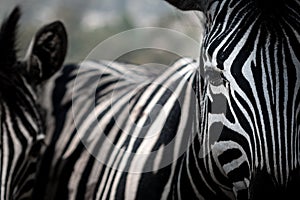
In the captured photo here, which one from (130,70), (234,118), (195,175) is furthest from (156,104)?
(130,70)

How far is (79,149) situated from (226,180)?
1.61 m

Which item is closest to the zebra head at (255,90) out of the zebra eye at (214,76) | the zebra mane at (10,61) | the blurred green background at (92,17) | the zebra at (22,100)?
the zebra eye at (214,76)

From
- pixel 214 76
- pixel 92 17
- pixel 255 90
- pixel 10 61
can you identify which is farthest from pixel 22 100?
pixel 92 17

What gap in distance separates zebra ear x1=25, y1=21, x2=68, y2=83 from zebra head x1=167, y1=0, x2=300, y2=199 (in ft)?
5.07

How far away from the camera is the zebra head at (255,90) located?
2.74 metres

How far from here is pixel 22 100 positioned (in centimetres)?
405

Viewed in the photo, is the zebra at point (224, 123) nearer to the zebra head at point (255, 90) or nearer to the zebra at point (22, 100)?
the zebra head at point (255, 90)

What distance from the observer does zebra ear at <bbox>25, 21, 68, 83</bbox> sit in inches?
169

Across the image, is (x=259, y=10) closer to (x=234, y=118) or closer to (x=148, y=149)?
(x=234, y=118)

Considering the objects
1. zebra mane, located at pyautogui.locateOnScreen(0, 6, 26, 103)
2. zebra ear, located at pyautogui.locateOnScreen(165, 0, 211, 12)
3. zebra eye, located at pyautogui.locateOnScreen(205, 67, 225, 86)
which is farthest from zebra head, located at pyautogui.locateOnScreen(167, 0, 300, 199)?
zebra mane, located at pyautogui.locateOnScreen(0, 6, 26, 103)

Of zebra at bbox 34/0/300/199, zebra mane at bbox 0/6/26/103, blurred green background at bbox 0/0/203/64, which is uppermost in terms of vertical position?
blurred green background at bbox 0/0/203/64

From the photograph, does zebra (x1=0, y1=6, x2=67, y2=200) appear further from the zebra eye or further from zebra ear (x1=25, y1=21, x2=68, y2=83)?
the zebra eye

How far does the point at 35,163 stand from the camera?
13.4 ft

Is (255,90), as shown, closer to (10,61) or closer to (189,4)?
(189,4)
